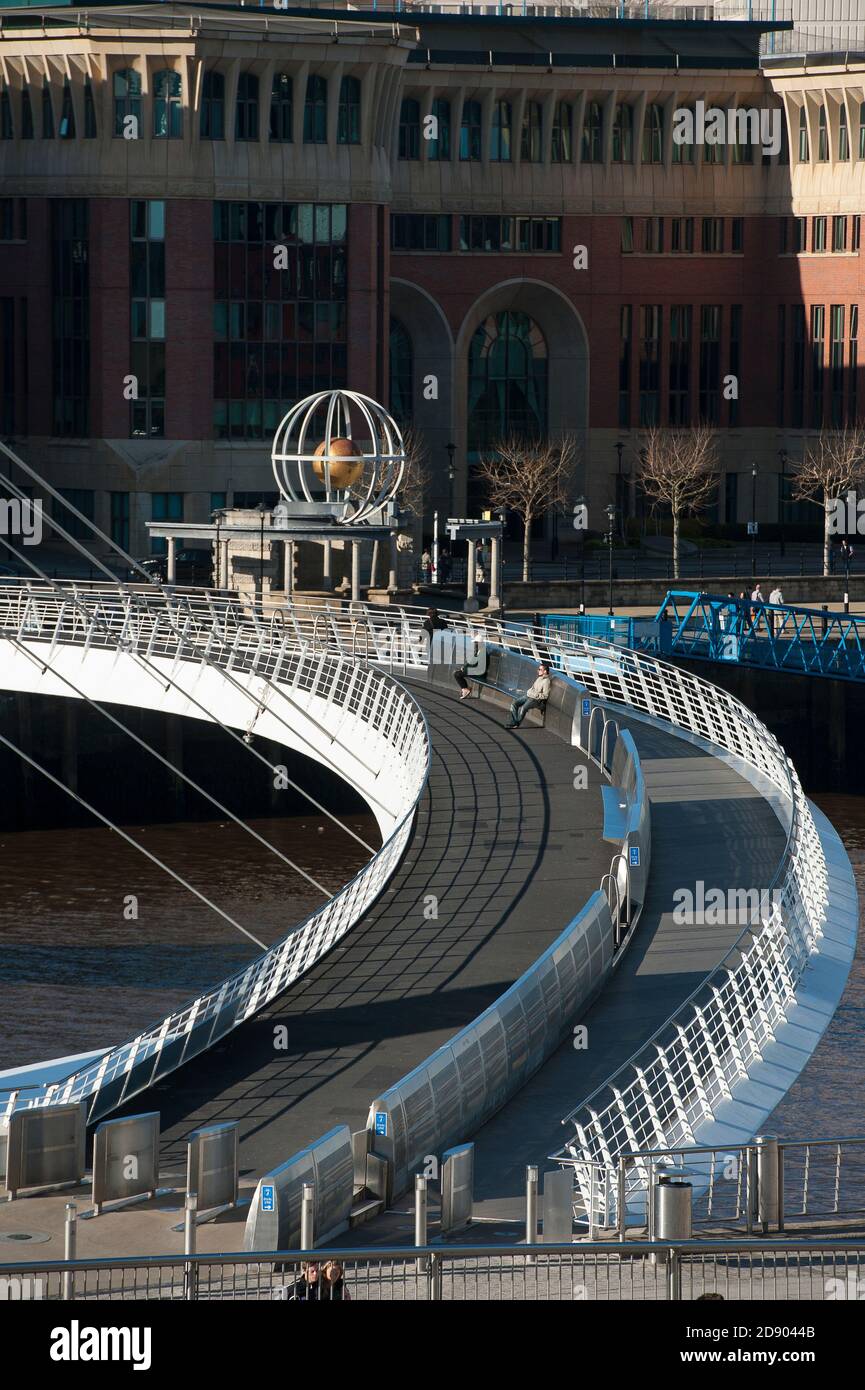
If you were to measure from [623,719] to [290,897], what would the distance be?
7.96m

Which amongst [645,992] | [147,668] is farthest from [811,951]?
[147,668]

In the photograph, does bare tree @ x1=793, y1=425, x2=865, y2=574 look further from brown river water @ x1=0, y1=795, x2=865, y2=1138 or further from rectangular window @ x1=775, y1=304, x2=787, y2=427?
brown river water @ x1=0, y1=795, x2=865, y2=1138

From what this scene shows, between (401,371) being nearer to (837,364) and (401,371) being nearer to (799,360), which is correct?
(799,360)

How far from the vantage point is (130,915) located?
41.3m

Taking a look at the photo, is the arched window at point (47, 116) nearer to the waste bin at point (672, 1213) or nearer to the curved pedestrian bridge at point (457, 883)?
the curved pedestrian bridge at point (457, 883)

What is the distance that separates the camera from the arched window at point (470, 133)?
85125mm

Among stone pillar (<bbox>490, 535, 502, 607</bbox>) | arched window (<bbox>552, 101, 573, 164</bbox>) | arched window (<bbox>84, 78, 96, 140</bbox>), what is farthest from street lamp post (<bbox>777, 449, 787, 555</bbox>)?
arched window (<bbox>84, 78, 96, 140</bbox>)

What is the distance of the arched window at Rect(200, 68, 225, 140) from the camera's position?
239ft

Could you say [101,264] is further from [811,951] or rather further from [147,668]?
[811,951]

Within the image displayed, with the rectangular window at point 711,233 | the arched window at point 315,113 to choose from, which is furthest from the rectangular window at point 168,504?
the rectangular window at point 711,233

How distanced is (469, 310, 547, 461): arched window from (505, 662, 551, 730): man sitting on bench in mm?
50911

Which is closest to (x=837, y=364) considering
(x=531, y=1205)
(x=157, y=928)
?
(x=157, y=928)

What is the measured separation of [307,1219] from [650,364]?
7504 centimetres

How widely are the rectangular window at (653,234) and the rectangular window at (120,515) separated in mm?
24600
